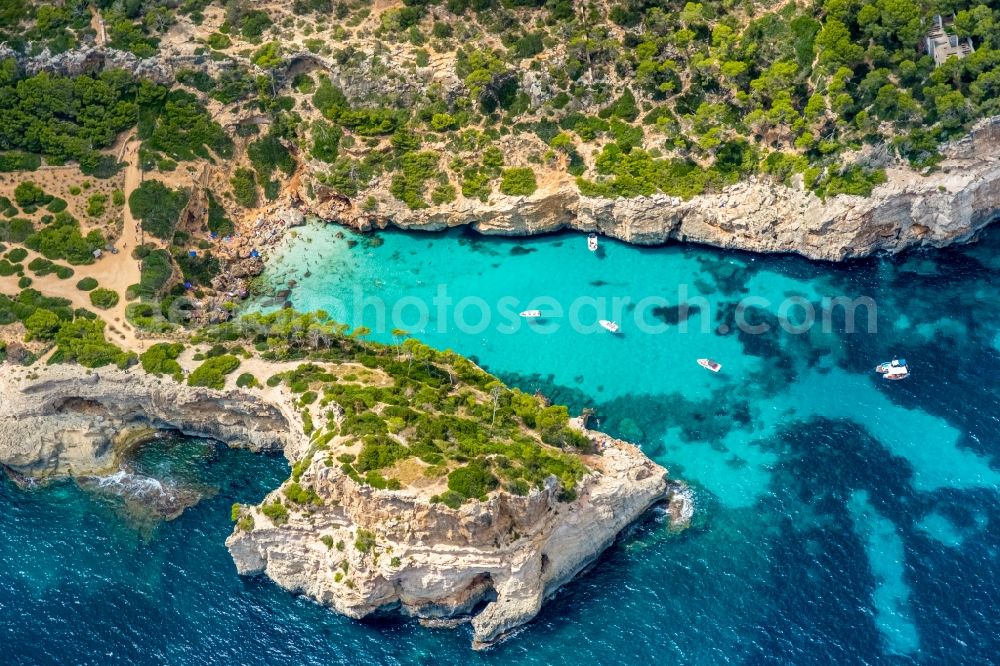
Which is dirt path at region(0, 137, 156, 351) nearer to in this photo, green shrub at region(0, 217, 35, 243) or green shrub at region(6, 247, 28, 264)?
green shrub at region(6, 247, 28, 264)

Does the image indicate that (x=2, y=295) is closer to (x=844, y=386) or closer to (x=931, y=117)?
(x=844, y=386)

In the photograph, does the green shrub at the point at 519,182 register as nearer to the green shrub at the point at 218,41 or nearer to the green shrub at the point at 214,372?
the green shrub at the point at 214,372

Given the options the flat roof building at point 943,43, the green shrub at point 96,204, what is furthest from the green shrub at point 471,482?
the flat roof building at point 943,43

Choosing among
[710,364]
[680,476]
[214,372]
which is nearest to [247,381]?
[214,372]

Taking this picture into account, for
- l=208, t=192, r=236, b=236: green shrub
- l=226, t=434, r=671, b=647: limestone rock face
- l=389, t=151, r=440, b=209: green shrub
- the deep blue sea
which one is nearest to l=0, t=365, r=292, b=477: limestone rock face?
the deep blue sea

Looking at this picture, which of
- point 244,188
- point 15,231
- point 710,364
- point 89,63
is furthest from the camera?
point 89,63

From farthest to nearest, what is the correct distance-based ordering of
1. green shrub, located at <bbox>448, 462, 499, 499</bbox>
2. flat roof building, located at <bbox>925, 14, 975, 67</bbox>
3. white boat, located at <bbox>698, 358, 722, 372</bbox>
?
flat roof building, located at <bbox>925, 14, 975, 67</bbox>
white boat, located at <bbox>698, 358, 722, 372</bbox>
green shrub, located at <bbox>448, 462, 499, 499</bbox>

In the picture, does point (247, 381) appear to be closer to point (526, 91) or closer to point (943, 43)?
point (526, 91)
